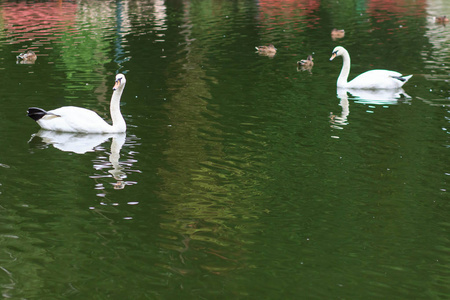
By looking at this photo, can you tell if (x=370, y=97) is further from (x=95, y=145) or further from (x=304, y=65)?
(x=95, y=145)

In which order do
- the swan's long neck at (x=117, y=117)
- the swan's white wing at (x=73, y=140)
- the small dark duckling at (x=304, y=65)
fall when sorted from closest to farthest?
the swan's white wing at (x=73, y=140) < the swan's long neck at (x=117, y=117) < the small dark duckling at (x=304, y=65)

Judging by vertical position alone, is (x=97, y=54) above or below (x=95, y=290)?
below

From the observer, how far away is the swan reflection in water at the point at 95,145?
49.0 feet

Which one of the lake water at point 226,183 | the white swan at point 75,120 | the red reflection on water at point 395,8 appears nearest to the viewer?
the lake water at point 226,183

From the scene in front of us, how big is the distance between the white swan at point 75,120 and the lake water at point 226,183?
0.28 metres

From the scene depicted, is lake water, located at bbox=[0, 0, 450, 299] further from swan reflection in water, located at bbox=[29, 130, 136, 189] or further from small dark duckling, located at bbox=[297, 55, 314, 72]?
small dark duckling, located at bbox=[297, 55, 314, 72]

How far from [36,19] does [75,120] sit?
30.5 m

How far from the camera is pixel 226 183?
13.9 meters

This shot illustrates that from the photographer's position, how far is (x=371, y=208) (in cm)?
1274

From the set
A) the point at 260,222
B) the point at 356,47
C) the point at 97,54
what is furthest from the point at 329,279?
the point at 356,47

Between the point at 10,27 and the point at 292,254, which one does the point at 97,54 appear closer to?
the point at 10,27

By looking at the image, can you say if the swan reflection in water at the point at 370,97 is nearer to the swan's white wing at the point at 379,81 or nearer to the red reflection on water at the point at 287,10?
the swan's white wing at the point at 379,81

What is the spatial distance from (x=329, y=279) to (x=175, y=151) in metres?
6.88

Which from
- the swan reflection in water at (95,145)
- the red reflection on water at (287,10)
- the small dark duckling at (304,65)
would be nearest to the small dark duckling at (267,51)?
the small dark duckling at (304,65)
